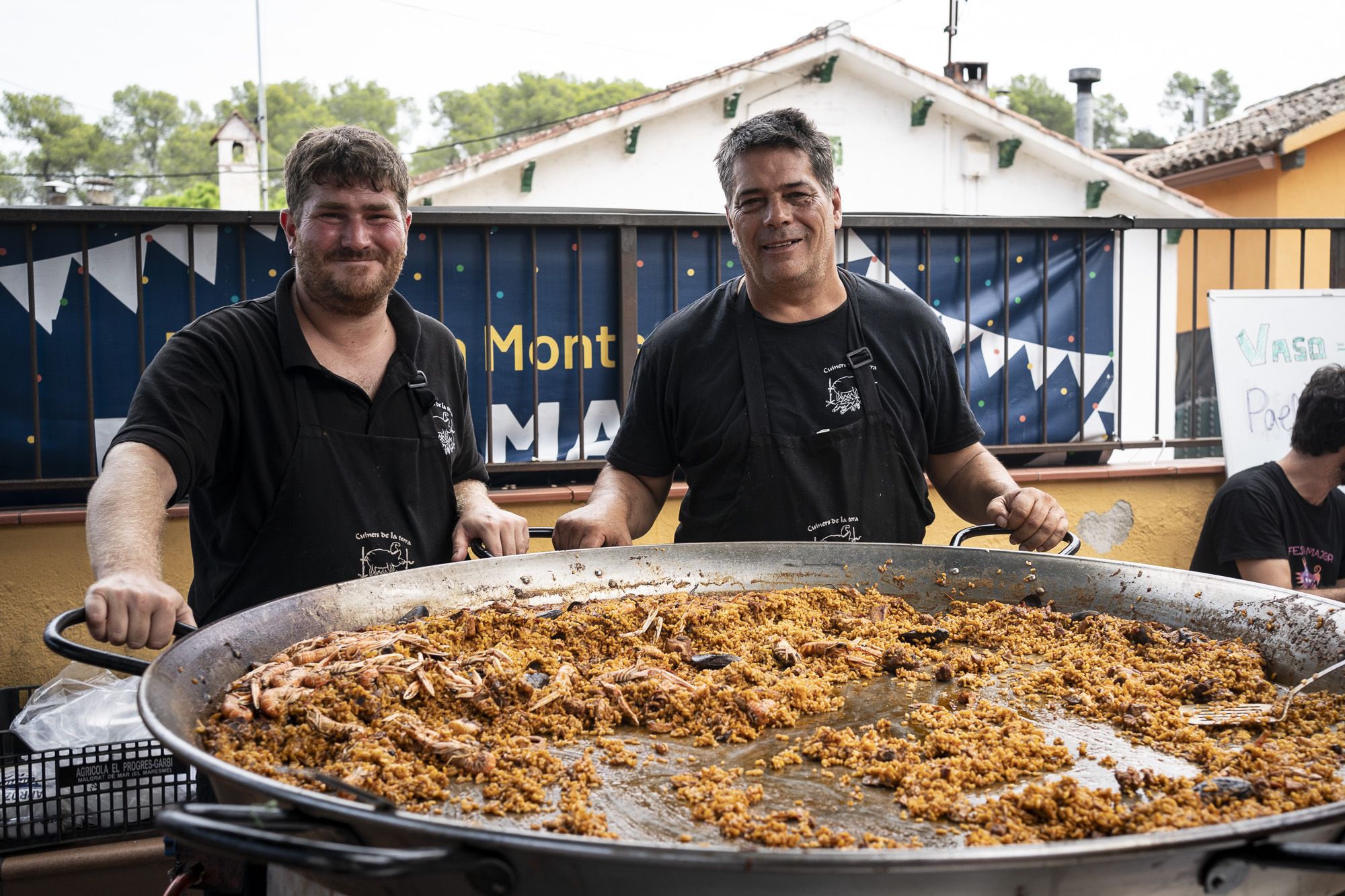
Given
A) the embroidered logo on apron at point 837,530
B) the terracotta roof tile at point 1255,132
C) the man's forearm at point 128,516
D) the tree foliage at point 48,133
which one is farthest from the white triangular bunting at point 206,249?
the tree foliage at point 48,133

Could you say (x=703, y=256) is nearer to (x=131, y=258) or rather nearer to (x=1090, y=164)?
(x=131, y=258)

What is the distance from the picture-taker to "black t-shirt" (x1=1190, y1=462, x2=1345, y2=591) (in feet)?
11.5

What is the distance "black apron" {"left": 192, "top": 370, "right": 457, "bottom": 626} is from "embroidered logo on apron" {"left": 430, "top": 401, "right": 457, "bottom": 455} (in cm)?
3

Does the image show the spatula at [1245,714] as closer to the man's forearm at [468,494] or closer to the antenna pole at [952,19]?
the man's forearm at [468,494]

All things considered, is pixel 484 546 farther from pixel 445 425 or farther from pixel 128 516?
pixel 128 516

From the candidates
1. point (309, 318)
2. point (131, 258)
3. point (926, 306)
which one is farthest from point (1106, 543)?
point (131, 258)

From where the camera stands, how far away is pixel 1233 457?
5375mm

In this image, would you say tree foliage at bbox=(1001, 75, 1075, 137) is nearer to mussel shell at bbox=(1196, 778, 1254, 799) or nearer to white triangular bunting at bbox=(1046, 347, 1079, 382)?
white triangular bunting at bbox=(1046, 347, 1079, 382)

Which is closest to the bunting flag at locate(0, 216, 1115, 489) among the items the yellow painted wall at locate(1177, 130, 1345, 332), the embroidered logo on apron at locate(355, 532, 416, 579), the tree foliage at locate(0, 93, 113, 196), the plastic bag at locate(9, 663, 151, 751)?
the plastic bag at locate(9, 663, 151, 751)

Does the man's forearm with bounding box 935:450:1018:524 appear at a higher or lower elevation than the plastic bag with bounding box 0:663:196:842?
higher

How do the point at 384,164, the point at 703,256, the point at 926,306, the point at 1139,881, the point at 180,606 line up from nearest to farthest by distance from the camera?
the point at 1139,881
the point at 180,606
the point at 384,164
the point at 926,306
the point at 703,256

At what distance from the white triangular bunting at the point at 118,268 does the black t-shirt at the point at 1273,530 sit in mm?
4185

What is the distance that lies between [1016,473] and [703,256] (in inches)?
72.6

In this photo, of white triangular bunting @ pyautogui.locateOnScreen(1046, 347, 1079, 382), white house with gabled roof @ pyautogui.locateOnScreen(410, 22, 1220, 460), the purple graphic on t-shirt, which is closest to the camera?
the purple graphic on t-shirt
